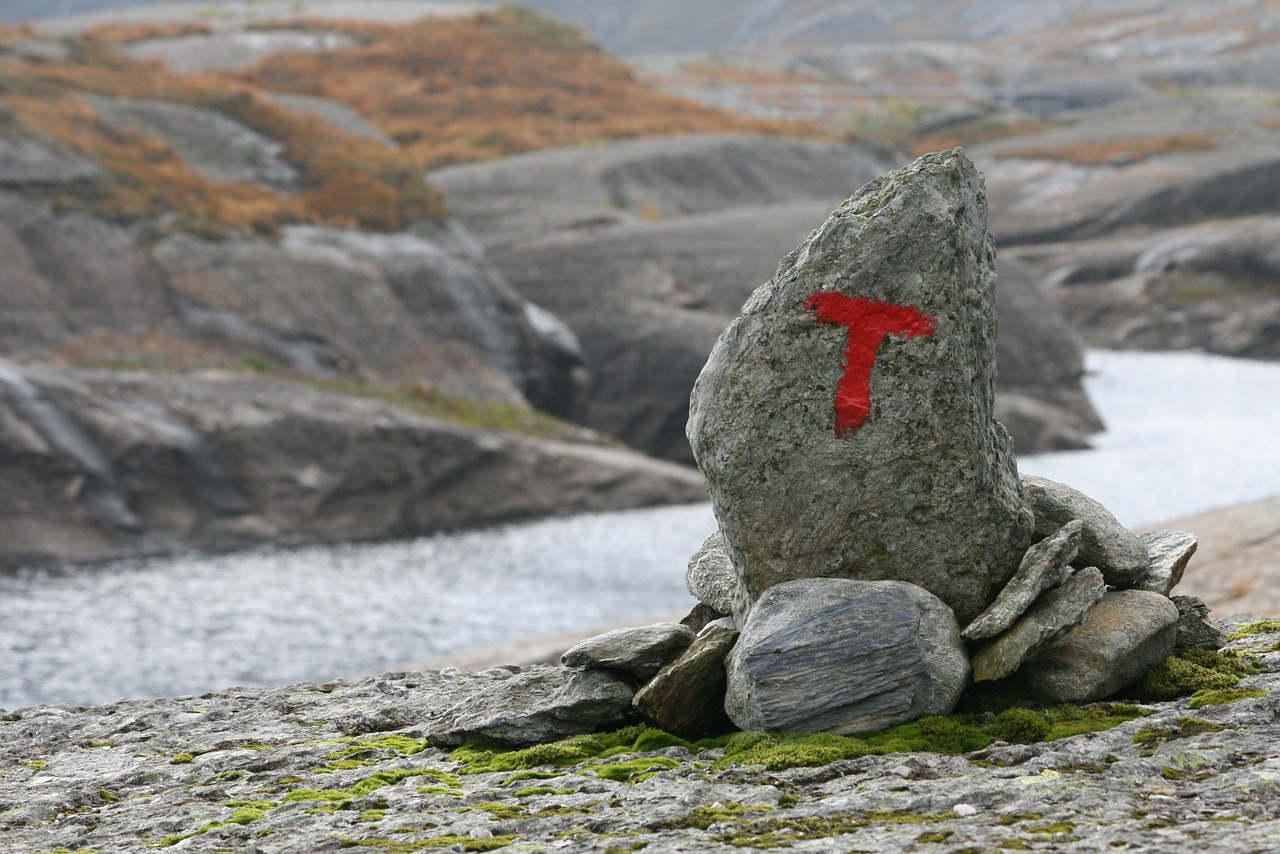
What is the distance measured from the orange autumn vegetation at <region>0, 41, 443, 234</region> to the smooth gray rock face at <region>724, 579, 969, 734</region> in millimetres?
46455

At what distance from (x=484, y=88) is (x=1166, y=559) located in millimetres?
89285

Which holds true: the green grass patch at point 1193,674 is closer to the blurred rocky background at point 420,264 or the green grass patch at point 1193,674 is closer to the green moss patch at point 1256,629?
the green moss patch at point 1256,629

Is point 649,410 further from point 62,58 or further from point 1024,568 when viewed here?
point 1024,568

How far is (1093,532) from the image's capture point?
1285cm

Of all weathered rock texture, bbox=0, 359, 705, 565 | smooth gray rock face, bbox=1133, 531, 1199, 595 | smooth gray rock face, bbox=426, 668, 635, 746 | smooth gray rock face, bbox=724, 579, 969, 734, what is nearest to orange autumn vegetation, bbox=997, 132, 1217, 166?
weathered rock texture, bbox=0, 359, 705, 565

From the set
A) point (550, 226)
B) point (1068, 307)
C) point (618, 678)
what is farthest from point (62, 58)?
point (618, 678)

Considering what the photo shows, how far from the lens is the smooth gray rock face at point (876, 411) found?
39.5 ft

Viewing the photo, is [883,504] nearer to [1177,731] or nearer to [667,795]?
[1177,731]

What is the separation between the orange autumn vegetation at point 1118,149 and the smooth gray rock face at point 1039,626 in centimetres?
10400

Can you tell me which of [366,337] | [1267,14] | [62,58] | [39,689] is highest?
[1267,14]

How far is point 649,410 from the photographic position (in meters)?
58.0

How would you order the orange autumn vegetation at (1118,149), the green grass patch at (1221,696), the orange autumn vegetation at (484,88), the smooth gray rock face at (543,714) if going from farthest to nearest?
1. the orange autumn vegetation at (1118,149)
2. the orange autumn vegetation at (484,88)
3. the smooth gray rock face at (543,714)
4. the green grass patch at (1221,696)

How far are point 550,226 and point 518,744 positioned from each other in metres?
59.3

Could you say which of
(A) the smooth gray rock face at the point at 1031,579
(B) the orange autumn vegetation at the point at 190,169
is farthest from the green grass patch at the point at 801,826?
(B) the orange autumn vegetation at the point at 190,169
